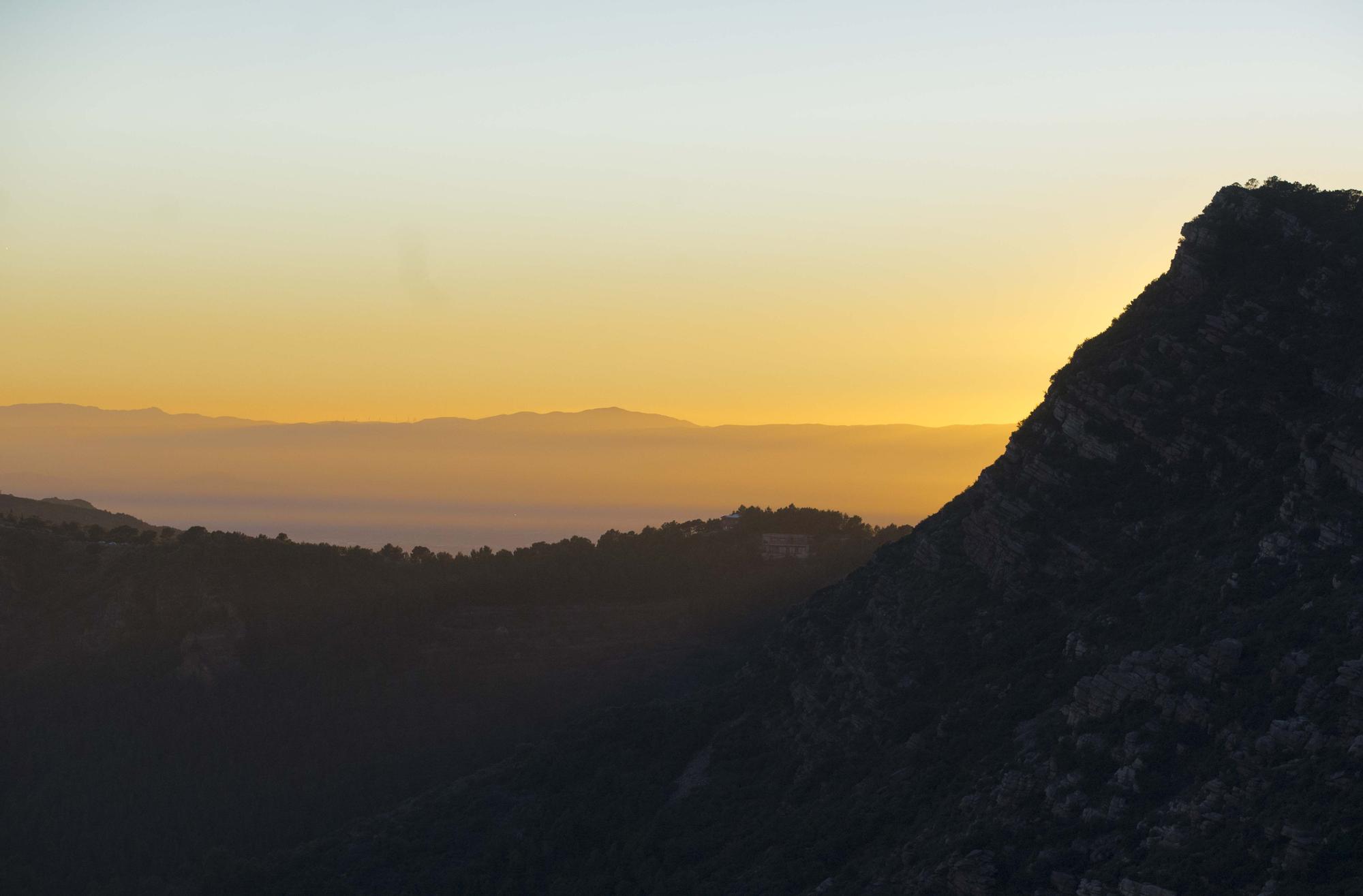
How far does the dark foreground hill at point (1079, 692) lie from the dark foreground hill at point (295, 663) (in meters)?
15.1

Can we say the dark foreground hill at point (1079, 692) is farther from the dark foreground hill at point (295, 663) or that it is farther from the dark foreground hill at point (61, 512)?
the dark foreground hill at point (61, 512)

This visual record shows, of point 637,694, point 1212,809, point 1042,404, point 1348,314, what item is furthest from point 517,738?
point 1212,809

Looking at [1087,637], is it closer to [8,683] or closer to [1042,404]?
[1042,404]

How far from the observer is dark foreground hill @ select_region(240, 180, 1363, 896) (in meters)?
32.4

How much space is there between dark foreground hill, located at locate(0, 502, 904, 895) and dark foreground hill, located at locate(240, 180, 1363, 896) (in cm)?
1508

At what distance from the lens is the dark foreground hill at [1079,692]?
106 ft

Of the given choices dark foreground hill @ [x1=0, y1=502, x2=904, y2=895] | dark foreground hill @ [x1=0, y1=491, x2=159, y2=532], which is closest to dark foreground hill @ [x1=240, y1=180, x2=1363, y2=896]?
dark foreground hill @ [x1=0, y1=502, x2=904, y2=895]

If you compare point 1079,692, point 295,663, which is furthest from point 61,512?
point 1079,692

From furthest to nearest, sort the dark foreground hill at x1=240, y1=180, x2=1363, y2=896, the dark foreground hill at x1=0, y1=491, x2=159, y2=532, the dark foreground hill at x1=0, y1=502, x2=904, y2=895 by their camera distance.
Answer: the dark foreground hill at x1=0, y1=491, x2=159, y2=532
the dark foreground hill at x1=0, y1=502, x2=904, y2=895
the dark foreground hill at x1=240, y1=180, x2=1363, y2=896

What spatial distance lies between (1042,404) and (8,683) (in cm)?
6163

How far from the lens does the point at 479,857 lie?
2200 inches

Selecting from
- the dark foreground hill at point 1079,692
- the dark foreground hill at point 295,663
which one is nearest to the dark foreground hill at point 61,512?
the dark foreground hill at point 295,663

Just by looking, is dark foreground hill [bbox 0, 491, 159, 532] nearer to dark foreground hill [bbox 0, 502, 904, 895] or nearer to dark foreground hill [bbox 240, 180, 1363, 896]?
dark foreground hill [bbox 0, 502, 904, 895]

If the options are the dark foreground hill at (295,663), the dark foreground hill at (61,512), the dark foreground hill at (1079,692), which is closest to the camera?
the dark foreground hill at (1079,692)
